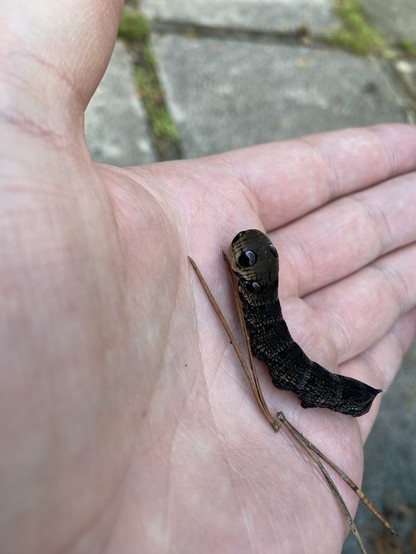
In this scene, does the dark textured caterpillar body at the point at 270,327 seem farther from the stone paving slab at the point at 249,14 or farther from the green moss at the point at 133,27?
the stone paving slab at the point at 249,14

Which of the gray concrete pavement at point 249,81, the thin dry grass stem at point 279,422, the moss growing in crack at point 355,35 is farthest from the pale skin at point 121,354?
the moss growing in crack at point 355,35

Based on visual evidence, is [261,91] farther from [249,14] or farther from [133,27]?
[133,27]

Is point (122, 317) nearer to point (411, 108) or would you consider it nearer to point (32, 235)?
point (32, 235)

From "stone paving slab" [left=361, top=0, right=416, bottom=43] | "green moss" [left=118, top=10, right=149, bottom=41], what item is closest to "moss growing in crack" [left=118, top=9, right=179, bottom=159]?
"green moss" [left=118, top=10, right=149, bottom=41]

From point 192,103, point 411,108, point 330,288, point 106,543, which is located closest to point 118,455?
point 106,543

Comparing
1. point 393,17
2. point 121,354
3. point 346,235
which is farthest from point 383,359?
point 393,17

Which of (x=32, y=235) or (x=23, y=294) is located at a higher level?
(x=32, y=235)
